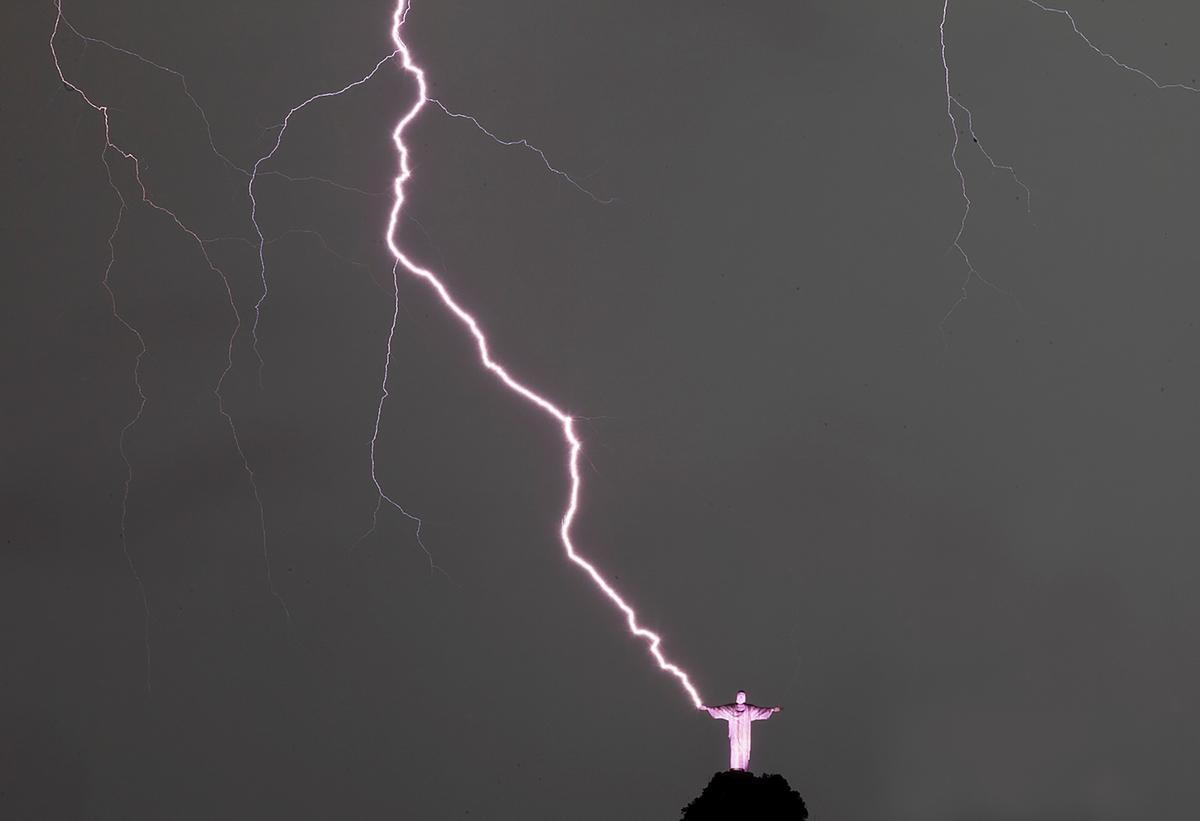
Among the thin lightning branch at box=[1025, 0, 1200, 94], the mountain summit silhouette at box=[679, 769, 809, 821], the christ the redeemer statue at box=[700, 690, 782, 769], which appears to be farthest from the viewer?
the thin lightning branch at box=[1025, 0, 1200, 94]

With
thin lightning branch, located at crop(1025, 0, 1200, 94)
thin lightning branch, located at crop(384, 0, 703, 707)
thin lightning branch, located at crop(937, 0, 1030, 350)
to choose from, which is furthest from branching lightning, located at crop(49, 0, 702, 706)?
thin lightning branch, located at crop(1025, 0, 1200, 94)

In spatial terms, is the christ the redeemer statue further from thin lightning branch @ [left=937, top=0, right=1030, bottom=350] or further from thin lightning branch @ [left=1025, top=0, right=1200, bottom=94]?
thin lightning branch @ [left=1025, top=0, right=1200, bottom=94]

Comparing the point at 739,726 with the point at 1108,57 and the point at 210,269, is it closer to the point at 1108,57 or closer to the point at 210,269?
the point at 210,269

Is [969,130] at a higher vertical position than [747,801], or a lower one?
higher

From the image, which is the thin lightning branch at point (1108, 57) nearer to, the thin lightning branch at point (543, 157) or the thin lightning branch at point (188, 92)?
the thin lightning branch at point (543, 157)

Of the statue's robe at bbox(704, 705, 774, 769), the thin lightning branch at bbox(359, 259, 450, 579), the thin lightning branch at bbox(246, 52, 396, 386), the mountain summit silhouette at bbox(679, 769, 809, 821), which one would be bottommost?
the mountain summit silhouette at bbox(679, 769, 809, 821)

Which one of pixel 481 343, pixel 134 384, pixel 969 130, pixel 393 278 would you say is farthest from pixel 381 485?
pixel 969 130

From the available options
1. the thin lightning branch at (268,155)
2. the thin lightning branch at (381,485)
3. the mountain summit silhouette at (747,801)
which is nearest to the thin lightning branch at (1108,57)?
the thin lightning branch at (268,155)
